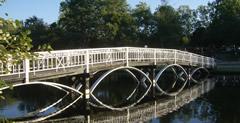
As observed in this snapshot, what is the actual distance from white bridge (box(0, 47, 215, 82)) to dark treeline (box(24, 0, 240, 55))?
28.9m

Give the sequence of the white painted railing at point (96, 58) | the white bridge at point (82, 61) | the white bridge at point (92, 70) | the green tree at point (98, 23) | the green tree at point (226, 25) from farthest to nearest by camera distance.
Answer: the green tree at point (98, 23)
the green tree at point (226, 25)
the white bridge at point (92, 70)
the white painted railing at point (96, 58)
the white bridge at point (82, 61)

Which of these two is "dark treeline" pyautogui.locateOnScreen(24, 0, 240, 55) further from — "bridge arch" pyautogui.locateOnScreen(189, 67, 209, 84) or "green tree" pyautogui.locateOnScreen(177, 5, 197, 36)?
"bridge arch" pyautogui.locateOnScreen(189, 67, 209, 84)

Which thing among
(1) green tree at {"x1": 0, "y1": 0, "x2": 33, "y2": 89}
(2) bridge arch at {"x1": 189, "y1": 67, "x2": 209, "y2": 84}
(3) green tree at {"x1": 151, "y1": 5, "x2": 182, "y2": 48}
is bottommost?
(2) bridge arch at {"x1": 189, "y1": 67, "x2": 209, "y2": 84}

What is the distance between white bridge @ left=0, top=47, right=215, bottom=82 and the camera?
17.8m

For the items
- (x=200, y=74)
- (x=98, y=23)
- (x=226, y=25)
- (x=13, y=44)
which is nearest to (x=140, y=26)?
(x=98, y=23)

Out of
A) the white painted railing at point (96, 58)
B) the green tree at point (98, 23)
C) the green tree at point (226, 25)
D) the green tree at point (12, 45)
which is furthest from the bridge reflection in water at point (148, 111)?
the green tree at point (98, 23)

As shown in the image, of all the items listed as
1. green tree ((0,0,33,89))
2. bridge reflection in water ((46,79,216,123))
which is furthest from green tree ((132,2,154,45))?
green tree ((0,0,33,89))

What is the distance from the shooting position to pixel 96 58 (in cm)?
2792

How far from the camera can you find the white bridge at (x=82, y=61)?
17.8m

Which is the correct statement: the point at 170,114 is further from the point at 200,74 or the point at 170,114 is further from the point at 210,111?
the point at 200,74

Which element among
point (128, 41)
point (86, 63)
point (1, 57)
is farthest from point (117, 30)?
point (1, 57)

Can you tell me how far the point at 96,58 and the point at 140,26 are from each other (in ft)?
138

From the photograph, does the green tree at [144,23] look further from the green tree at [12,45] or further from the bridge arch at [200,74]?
the green tree at [12,45]

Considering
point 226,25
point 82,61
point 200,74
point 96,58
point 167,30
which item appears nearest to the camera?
point 82,61
